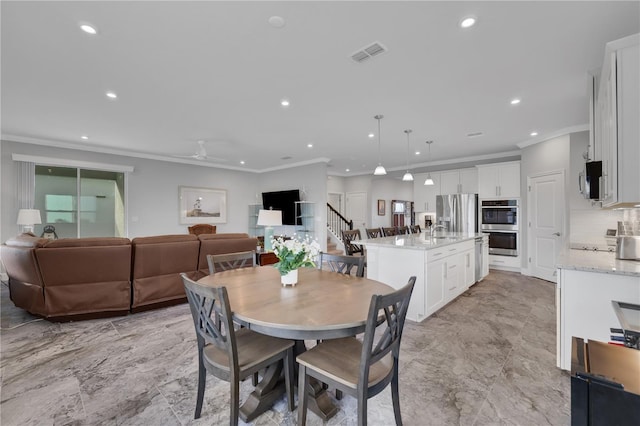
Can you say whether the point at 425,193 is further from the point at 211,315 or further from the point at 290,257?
the point at 211,315

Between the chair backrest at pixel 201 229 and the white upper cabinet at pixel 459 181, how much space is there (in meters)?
6.36

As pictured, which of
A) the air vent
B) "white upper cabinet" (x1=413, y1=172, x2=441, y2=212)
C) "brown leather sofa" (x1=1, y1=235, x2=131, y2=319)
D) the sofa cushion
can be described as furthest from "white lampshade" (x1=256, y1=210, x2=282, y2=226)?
"white upper cabinet" (x1=413, y1=172, x2=441, y2=212)

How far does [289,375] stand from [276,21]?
2532 mm

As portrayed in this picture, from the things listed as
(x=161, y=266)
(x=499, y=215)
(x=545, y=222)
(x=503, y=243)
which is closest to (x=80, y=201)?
(x=161, y=266)

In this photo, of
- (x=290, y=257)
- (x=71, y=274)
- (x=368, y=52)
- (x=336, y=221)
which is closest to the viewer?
(x=290, y=257)

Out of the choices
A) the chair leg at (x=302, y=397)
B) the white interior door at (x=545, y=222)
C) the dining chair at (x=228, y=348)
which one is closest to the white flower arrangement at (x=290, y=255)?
the dining chair at (x=228, y=348)

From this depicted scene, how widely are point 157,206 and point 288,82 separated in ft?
18.2

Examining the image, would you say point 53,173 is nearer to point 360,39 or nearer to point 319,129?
point 319,129

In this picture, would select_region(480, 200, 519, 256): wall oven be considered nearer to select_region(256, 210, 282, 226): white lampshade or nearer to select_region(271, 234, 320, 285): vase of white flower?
select_region(256, 210, 282, 226): white lampshade

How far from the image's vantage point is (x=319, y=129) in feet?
14.9

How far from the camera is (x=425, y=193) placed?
7297 millimetres

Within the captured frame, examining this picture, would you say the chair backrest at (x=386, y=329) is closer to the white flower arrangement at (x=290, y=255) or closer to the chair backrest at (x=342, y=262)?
the white flower arrangement at (x=290, y=255)

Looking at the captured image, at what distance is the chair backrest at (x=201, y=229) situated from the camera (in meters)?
7.02

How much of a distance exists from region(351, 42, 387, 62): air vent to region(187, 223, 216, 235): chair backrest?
6110mm
